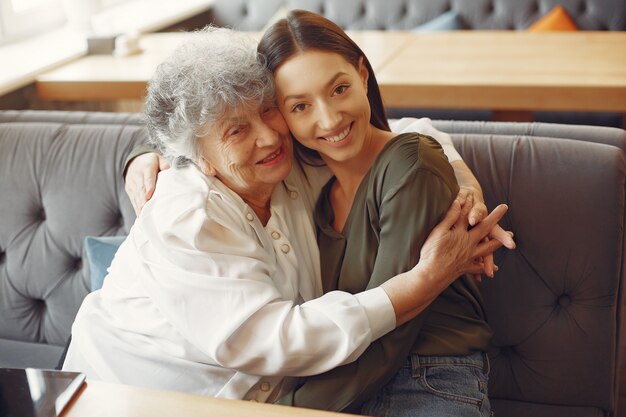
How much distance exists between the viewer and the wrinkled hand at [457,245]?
135cm

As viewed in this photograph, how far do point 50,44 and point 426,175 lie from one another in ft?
8.24

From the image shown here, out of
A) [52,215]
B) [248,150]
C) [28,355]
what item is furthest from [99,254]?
[248,150]

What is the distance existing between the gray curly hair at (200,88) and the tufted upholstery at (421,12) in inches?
110

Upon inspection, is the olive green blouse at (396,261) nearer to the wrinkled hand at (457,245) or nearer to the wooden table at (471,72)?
the wrinkled hand at (457,245)

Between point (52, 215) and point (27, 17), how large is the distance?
1750 mm

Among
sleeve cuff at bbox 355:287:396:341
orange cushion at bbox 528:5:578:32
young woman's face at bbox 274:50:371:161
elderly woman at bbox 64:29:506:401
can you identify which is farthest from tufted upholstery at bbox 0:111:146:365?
orange cushion at bbox 528:5:578:32

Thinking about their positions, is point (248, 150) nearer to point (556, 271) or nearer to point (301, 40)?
point (301, 40)

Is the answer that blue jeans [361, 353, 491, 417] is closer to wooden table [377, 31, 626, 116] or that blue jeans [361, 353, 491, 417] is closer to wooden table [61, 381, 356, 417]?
wooden table [61, 381, 356, 417]

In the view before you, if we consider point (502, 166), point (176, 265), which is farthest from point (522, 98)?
point (176, 265)

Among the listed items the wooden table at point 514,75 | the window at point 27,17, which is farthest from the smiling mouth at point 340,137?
the window at point 27,17

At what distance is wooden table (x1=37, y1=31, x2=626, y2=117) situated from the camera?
260 centimetres

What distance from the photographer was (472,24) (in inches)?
160

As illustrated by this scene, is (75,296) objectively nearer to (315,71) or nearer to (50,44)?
(315,71)

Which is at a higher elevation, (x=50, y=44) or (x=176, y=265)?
(x=176, y=265)
